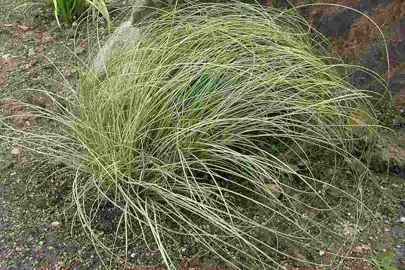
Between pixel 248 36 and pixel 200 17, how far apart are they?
0.27 meters

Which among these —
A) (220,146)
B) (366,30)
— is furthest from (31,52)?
(366,30)

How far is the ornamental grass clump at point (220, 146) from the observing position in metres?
1.55

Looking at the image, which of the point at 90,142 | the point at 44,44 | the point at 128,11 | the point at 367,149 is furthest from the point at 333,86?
the point at 44,44

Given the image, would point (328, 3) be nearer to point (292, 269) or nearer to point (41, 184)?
point (292, 269)

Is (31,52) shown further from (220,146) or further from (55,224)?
(220,146)

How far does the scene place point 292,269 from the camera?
4.99 feet

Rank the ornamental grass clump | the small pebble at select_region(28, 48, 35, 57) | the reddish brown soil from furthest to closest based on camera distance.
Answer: the small pebble at select_region(28, 48, 35, 57)
the reddish brown soil
the ornamental grass clump

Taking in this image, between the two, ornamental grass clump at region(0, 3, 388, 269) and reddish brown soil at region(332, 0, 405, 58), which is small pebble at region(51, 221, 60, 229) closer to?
ornamental grass clump at region(0, 3, 388, 269)

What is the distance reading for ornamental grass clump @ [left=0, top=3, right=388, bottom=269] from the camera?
1.55 metres

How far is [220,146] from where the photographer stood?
1569 millimetres

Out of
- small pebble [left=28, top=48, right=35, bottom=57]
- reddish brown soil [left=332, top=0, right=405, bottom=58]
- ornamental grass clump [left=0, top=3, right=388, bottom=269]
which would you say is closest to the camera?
ornamental grass clump [left=0, top=3, right=388, bottom=269]

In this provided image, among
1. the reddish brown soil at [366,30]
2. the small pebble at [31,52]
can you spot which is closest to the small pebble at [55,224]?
the small pebble at [31,52]

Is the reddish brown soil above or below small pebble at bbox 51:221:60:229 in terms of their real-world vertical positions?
above

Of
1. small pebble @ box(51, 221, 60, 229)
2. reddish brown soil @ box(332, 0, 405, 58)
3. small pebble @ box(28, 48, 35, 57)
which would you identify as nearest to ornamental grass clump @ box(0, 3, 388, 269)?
small pebble @ box(51, 221, 60, 229)
